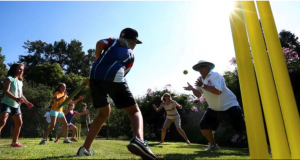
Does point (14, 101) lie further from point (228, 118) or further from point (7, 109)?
point (228, 118)

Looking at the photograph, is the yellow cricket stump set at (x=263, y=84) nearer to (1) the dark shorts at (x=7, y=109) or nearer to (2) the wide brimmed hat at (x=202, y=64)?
(2) the wide brimmed hat at (x=202, y=64)

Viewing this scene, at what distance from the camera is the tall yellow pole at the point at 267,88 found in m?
1.44

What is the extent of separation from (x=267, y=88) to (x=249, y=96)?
0.46 ft

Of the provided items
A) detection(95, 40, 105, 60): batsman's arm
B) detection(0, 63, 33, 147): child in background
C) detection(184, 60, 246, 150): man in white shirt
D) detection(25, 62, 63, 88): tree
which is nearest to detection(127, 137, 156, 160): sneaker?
detection(95, 40, 105, 60): batsman's arm

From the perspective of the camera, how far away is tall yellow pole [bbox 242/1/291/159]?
1.44 m

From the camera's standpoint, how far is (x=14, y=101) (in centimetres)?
536

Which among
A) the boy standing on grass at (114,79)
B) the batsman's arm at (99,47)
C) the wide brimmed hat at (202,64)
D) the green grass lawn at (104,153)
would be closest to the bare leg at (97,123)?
the boy standing on grass at (114,79)

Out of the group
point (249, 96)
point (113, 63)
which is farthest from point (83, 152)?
point (249, 96)

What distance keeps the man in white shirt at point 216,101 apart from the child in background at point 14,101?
3856 millimetres

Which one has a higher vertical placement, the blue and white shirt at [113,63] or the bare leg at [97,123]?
the blue and white shirt at [113,63]

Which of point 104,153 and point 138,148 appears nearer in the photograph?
point 138,148

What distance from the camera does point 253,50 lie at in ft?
5.11

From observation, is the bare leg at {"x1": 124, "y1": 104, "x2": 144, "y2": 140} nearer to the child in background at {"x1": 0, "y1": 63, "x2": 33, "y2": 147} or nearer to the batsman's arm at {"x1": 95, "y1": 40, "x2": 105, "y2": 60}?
the batsman's arm at {"x1": 95, "y1": 40, "x2": 105, "y2": 60}

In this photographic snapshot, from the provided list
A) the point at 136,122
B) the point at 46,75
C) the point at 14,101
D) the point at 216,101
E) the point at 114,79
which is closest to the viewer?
the point at 136,122
